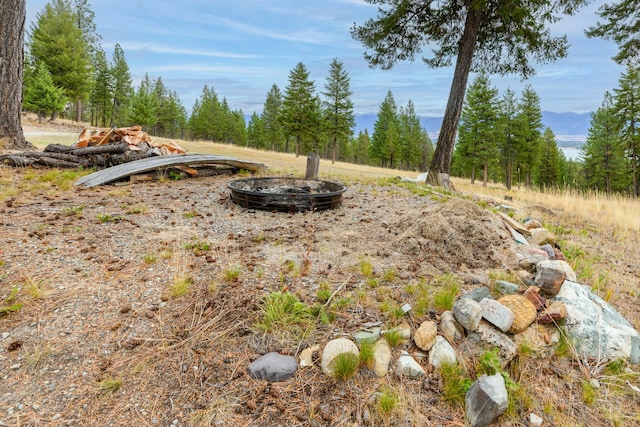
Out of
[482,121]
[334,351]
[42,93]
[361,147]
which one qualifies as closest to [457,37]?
[334,351]

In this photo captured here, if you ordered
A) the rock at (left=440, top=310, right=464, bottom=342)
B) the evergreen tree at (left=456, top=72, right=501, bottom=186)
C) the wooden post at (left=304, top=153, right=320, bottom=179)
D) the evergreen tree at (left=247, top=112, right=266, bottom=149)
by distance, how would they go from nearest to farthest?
the rock at (left=440, top=310, right=464, bottom=342), the wooden post at (left=304, top=153, right=320, bottom=179), the evergreen tree at (left=456, top=72, right=501, bottom=186), the evergreen tree at (left=247, top=112, right=266, bottom=149)

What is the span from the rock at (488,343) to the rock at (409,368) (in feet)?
1.11

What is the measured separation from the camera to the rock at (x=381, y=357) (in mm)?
1932

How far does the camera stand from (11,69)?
281 inches

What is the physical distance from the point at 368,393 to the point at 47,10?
36.3 meters

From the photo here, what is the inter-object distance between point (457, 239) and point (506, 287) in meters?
0.89

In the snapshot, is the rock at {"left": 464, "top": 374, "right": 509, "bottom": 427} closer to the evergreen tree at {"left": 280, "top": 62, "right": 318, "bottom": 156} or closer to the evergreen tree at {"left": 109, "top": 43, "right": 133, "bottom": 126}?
the evergreen tree at {"left": 280, "top": 62, "right": 318, "bottom": 156}

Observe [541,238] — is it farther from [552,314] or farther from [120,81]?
[120,81]

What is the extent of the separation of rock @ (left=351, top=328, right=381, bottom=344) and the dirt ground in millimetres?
71

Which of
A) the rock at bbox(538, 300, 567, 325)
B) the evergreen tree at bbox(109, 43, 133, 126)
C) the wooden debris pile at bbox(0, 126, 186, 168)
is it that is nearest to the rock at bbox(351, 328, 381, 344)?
the rock at bbox(538, 300, 567, 325)

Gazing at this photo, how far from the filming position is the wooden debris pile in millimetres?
6746

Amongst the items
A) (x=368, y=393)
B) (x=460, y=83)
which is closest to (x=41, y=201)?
(x=368, y=393)

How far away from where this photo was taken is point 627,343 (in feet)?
7.27

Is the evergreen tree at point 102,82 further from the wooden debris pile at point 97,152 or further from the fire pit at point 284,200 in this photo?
the fire pit at point 284,200
